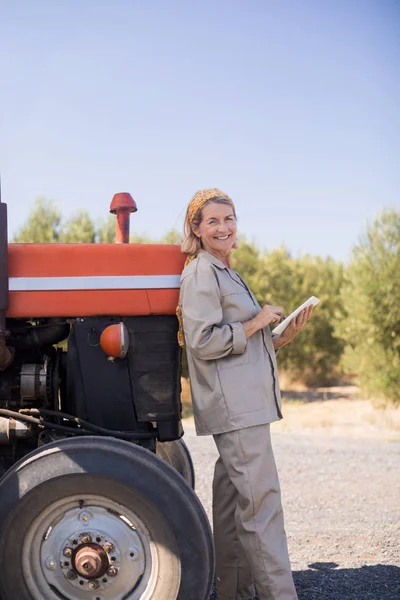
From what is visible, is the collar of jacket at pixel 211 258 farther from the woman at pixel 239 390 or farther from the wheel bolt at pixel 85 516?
the wheel bolt at pixel 85 516

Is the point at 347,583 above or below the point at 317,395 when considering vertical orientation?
above

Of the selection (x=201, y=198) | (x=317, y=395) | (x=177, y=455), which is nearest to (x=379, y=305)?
(x=317, y=395)

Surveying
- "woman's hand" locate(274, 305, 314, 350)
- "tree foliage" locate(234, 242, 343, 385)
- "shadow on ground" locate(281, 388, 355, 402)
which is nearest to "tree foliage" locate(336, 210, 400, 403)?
"shadow on ground" locate(281, 388, 355, 402)

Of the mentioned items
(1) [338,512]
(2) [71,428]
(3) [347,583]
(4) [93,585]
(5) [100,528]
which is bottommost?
(1) [338,512]

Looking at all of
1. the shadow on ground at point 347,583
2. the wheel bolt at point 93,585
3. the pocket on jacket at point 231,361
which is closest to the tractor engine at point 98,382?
the pocket on jacket at point 231,361

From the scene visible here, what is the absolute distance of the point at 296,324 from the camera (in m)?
3.30

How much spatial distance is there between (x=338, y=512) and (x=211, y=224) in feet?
11.9

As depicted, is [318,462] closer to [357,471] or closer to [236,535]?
[357,471]

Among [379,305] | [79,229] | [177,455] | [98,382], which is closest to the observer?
[98,382]

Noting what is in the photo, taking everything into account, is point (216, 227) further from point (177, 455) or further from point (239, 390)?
point (177, 455)

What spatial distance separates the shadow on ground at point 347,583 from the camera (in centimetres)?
357

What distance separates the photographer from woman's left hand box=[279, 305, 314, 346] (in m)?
3.25

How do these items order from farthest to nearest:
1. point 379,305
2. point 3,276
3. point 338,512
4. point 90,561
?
point 379,305 → point 338,512 → point 3,276 → point 90,561

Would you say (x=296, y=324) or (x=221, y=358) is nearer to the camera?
(x=221, y=358)
